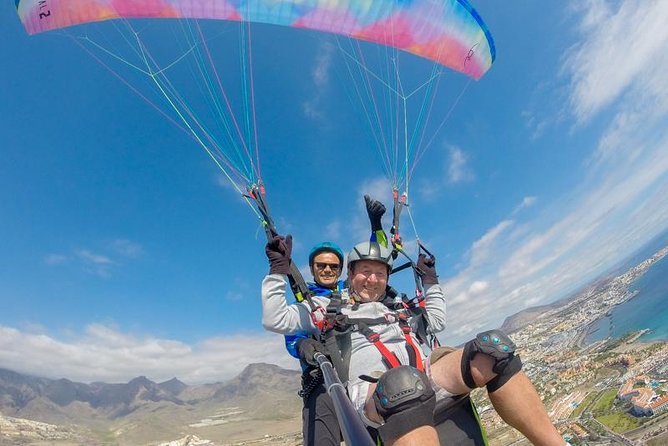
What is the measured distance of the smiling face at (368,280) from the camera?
13.1 ft

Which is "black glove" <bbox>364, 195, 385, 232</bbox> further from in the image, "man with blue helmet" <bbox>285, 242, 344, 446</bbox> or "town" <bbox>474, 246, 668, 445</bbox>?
"town" <bbox>474, 246, 668, 445</bbox>

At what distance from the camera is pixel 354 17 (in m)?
8.94

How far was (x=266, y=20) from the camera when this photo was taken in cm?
855

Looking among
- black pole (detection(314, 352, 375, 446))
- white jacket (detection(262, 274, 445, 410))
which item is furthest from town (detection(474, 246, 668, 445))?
black pole (detection(314, 352, 375, 446))

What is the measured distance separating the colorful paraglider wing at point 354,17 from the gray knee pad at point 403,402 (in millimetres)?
8490

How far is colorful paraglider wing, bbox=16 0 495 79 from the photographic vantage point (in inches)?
277

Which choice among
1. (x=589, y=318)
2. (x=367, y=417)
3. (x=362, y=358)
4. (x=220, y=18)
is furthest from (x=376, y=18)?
(x=589, y=318)

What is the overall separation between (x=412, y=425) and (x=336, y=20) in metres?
9.30

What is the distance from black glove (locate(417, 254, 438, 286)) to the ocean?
7498 centimetres

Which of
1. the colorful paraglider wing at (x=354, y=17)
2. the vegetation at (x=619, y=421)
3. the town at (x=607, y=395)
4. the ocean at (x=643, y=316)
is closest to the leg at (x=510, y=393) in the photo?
the town at (x=607, y=395)

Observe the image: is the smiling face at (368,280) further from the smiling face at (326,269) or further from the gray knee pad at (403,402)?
the gray knee pad at (403,402)

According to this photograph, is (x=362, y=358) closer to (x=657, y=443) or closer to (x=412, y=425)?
(x=412, y=425)

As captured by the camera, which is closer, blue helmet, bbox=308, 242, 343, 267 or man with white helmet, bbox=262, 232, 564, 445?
man with white helmet, bbox=262, 232, 564, 445

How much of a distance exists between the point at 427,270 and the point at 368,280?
104 centimetres
